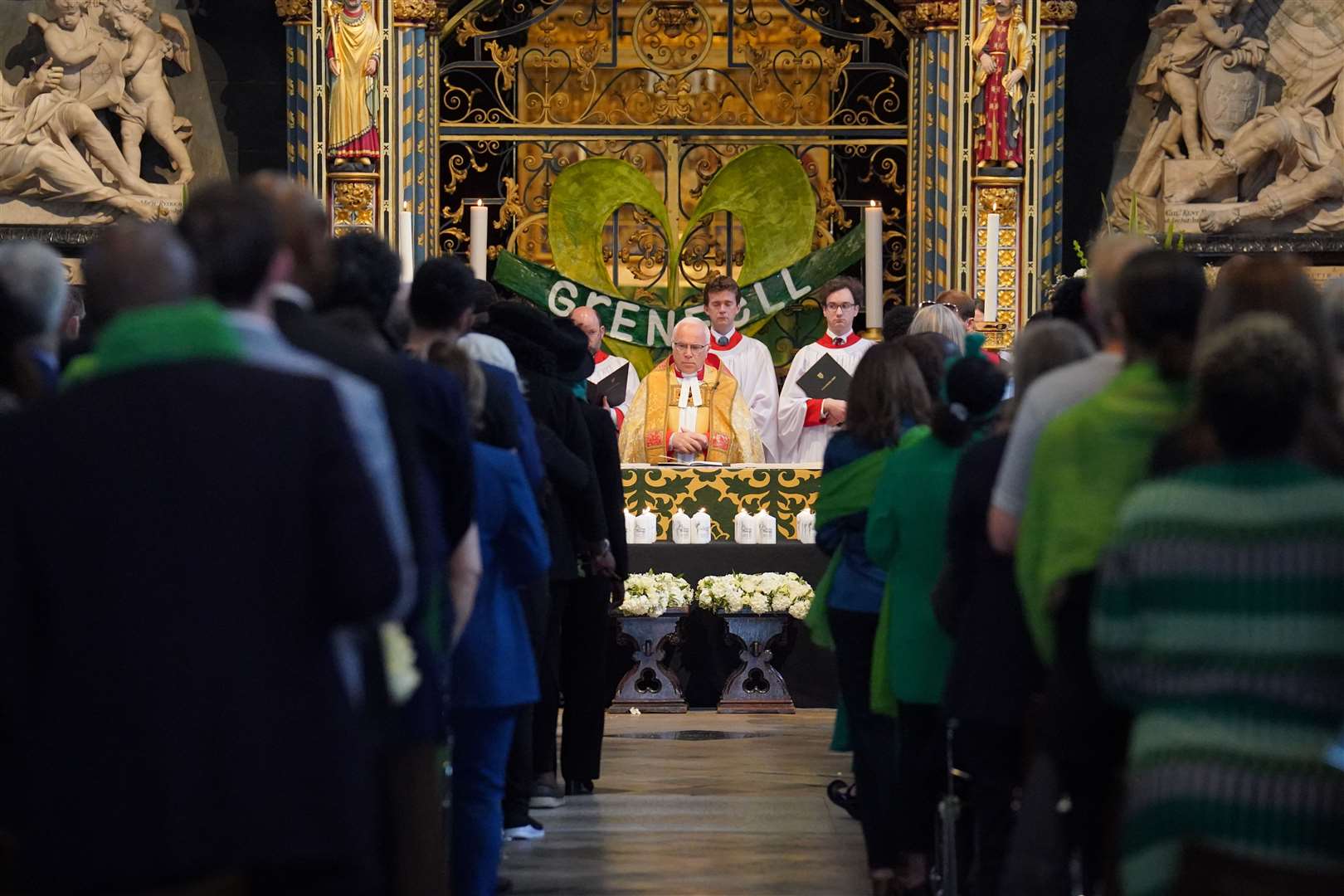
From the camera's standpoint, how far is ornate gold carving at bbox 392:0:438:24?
1370 centimetres

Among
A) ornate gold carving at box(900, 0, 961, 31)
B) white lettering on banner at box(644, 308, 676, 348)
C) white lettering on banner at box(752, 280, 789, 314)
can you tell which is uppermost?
ornate gold carving at box(900, 0, 961, 31)

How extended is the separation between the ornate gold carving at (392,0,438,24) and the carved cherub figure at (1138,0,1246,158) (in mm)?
4385

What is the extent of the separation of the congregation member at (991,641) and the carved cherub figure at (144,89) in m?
9.52

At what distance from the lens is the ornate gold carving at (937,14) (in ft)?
44.5

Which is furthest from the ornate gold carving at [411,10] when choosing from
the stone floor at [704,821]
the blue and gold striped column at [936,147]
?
the stone floor at [704,821]

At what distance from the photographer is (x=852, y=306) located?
1148 cm

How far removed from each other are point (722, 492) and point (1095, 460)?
281 inches

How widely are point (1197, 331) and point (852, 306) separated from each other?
7.27 m

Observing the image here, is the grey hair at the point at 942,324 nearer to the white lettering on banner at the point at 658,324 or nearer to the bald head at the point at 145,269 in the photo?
the bald head at the point at 145,269

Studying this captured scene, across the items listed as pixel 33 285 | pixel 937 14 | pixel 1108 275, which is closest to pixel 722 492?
pixel 937 14

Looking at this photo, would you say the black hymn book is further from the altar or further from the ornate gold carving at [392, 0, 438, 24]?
the ornate gold carving at [392, 0, 438, 24]

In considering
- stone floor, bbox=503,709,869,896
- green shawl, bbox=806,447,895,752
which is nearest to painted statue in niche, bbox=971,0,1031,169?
stone floor, bbox=503,709,869,896

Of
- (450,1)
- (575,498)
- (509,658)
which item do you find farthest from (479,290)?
(450,1)

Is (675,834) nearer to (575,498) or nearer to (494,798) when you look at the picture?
(575,498)
